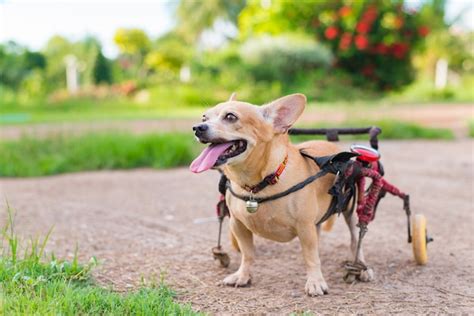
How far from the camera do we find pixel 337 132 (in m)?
3.93

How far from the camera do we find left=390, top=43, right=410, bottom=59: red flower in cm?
2214

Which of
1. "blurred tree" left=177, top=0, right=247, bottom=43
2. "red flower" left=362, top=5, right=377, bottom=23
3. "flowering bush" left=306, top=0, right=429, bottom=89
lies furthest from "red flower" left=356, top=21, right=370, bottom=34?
"blurred tree" left=177, top=0, right=247, bottom=43

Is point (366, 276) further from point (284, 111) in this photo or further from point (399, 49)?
point (399, 49)

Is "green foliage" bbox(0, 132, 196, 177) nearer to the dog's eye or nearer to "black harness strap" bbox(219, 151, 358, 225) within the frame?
"black harness strap" bbox(219, 151, 358, 225)

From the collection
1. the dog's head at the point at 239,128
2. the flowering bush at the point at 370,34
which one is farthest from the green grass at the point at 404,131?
the flowering bush at the point at 370,34

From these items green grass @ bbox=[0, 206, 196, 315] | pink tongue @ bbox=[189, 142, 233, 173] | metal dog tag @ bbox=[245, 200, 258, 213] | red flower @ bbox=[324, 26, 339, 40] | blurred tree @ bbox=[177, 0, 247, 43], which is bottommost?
green grass @ bbox=[0, 206, 196, 315]

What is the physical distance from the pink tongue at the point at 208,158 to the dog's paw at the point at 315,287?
2.95 ft

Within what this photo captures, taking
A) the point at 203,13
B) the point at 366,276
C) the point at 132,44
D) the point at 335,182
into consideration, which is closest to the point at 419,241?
the point at 366,276

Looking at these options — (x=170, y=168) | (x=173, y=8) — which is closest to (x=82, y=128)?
(x=170, y=168)

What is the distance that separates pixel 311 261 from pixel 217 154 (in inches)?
33.7

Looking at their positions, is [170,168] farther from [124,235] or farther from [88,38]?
[88,38]

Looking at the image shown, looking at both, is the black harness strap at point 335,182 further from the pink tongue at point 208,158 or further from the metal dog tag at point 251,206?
the pink tongue at point 208,158

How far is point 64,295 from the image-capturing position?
2.87 metres

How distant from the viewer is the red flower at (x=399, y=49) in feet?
72.6
